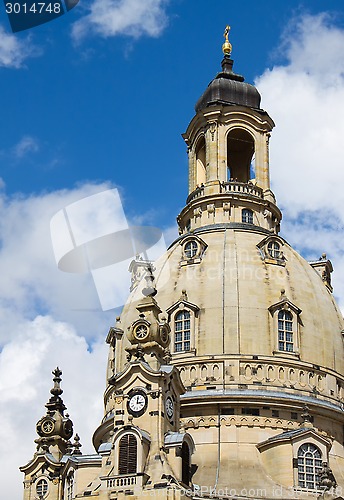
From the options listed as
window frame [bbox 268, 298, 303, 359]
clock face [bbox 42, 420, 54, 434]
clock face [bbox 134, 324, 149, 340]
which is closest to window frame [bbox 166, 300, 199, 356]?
window frame [bbox 268, 298, 303, 359]

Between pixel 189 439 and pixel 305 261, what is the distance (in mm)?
19997

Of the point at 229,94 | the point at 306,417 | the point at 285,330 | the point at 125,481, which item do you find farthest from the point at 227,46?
the point at 125,481

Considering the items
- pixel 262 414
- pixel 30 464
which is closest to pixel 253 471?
pixel 262 414

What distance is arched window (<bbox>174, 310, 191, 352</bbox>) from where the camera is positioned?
7025cm

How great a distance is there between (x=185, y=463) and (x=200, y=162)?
30.2 m

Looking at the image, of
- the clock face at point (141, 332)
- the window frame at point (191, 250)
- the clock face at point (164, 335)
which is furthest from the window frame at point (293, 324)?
the clock face at point (141, 332)

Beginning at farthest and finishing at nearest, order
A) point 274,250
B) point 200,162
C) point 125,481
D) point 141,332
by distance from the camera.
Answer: point 200,162 < point 274,250 < point 141,332 < point 125,481

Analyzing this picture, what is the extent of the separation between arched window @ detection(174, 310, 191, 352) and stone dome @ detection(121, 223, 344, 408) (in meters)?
0.43

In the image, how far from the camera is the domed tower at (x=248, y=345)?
64625mm

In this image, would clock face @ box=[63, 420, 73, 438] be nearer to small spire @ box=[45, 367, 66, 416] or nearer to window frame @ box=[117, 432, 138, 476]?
small spire @ box=[45, 367, 66, 416]

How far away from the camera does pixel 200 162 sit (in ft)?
279

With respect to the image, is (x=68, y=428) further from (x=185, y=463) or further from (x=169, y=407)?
(x=185, y=463)

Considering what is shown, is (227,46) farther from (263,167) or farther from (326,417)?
(326,417)

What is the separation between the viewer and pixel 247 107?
82.9 meters
